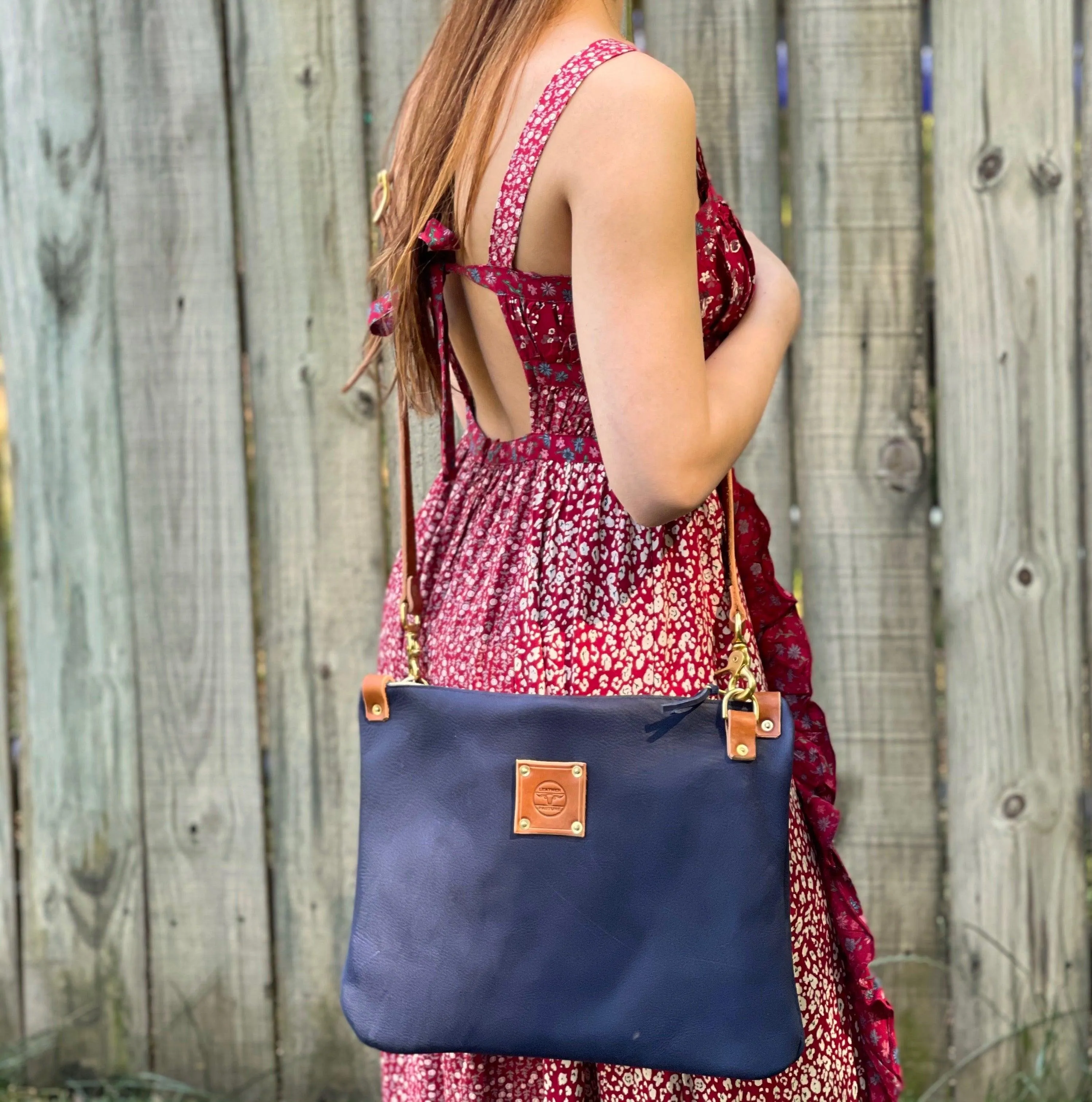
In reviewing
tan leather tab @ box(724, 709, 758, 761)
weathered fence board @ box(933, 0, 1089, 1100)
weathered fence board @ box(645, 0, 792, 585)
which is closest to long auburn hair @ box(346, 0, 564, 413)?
tan leather tab @ box(724, 709, 758, 761)

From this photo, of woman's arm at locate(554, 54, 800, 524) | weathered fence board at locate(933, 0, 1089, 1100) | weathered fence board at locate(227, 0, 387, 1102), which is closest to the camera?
woman's arm at locate(554, 54, 800, 524)

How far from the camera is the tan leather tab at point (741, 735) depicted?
3.74 feet

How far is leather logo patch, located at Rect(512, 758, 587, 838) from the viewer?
3.76 feet

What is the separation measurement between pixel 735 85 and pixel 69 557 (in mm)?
1481

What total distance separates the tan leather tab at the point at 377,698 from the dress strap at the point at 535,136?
16.8 inches

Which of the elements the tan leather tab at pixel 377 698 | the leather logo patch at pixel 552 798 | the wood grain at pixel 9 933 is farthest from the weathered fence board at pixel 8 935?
the leather logo patch at pixel 552 798

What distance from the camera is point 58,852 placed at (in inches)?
97.3

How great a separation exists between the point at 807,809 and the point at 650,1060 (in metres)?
0.34

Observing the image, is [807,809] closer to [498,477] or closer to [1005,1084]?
[498,477]

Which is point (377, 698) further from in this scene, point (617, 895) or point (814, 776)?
point (814, 776)

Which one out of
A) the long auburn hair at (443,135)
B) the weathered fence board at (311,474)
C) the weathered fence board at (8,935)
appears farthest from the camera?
the weathered fence board at (8,935)

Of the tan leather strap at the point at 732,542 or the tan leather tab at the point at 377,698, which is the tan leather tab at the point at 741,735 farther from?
the tan leather tab at the point at 377,698

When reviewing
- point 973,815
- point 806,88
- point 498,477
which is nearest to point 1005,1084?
point 973,815

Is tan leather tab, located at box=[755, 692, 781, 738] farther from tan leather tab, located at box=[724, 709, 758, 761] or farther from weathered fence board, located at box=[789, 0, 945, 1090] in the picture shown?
weathered fence board, located at box=[789, 0, 945, 1090]
